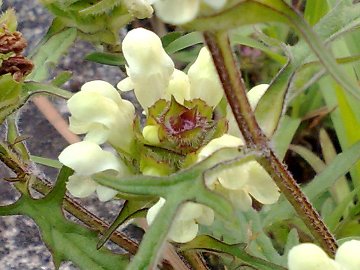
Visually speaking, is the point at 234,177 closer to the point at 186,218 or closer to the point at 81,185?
the point at 186,218

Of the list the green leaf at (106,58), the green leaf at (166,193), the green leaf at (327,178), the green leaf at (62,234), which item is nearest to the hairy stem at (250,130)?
the green leaf at (166,193)

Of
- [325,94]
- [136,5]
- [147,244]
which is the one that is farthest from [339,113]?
[147,244]

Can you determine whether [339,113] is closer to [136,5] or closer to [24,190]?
[136,5]

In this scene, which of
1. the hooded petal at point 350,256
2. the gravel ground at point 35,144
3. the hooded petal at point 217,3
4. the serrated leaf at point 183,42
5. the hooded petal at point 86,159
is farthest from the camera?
the gravel ground at point 35,144

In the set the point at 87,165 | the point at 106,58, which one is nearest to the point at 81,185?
the point at 87,165

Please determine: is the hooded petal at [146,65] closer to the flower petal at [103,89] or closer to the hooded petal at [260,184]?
the flower petal at [103,89]

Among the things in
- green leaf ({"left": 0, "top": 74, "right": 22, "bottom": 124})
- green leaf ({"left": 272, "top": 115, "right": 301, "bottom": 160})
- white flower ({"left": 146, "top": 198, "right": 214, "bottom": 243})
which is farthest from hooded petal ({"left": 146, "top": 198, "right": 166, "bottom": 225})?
green leaf ({"left": 272, "top": 115, "right": 301, "bottom": 160})
